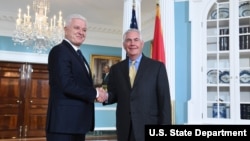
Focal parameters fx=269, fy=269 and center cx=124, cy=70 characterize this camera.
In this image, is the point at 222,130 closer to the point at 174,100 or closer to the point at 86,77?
the point at 86,77

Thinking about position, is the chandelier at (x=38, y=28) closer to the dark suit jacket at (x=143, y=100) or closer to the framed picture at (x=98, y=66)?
the framed picture at (x=98, y=66)

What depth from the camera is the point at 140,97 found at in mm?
1912

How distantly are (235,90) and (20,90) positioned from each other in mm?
5179

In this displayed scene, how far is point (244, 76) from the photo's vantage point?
11.2ft

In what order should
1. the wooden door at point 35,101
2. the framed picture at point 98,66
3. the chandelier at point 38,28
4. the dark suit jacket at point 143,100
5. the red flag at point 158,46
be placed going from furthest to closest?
1. the framed picture at point 98,66
2. the wooden door at point 35,101
3. the chandelier at point 38,28
4. the red flag at point 158,46
5. the dark suit jacket at point 143,100

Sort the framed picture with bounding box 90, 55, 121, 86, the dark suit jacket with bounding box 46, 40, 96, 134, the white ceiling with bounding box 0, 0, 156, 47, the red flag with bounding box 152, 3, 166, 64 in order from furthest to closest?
1. the framed picture with bounding box 90, 55, 121, 86
2. the white ceiling with bounding box 0, 0, 156, 47
3. the red flag with bounding box 152, 3, 166, 64
4. the dark suit jacket with bounding box 46, 40, 96, 134

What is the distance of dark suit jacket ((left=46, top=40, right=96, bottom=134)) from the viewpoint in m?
1.77

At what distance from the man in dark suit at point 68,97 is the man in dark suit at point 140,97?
22cm

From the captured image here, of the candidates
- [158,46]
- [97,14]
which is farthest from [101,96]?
[97,14]

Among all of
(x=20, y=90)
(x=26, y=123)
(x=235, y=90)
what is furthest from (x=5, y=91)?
(x=235, y=90)

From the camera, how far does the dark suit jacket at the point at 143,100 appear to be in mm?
1897

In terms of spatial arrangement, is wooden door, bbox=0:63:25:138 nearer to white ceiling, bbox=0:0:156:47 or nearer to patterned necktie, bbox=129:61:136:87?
white ceiling, bbox=0:0:156:47

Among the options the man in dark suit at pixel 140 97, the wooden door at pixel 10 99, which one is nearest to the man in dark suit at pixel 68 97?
the man in dark suit at pixel 140 97

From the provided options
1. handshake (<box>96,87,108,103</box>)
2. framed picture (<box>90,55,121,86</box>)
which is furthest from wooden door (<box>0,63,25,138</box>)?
handshake (<box>96,87,108,103</box>)
